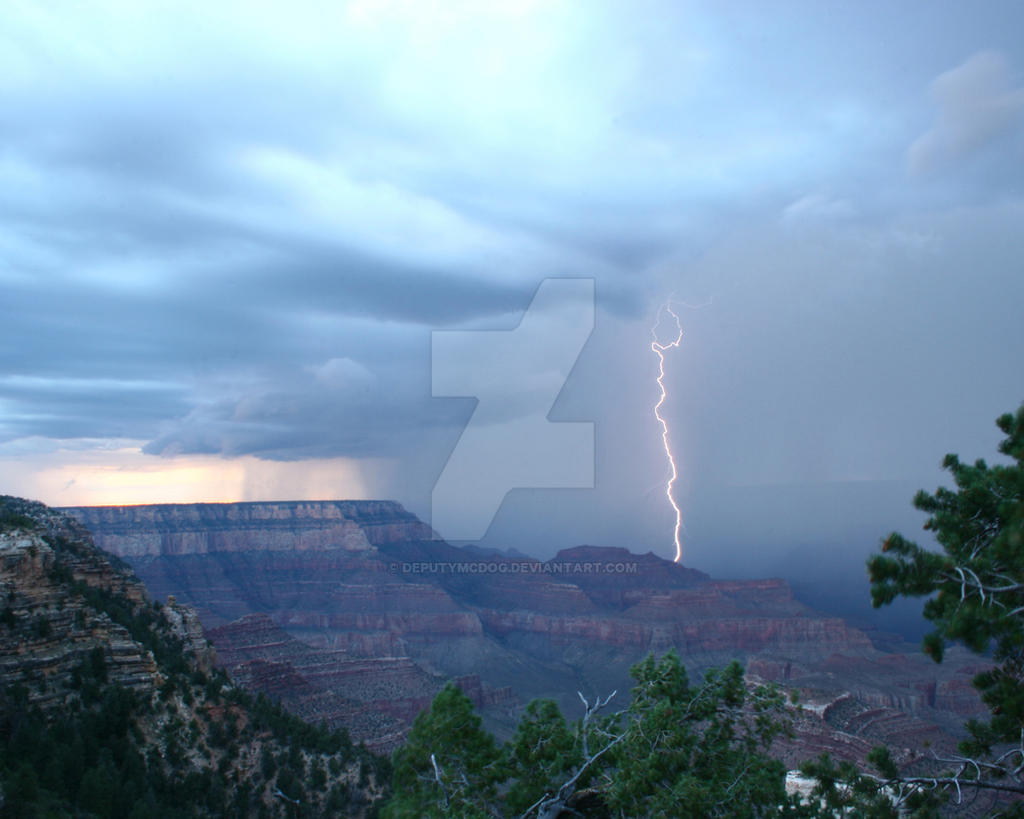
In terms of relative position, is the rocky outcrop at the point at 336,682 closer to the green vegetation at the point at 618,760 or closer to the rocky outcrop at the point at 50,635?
the rocky outcrop at the point at 50,635

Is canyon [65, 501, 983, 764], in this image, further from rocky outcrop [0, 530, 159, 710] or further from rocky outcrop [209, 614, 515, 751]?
rocky outcrop [0, 530, 159, 710]

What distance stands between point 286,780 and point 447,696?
58.9ft

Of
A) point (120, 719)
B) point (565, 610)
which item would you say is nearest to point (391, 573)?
point (565, 610)

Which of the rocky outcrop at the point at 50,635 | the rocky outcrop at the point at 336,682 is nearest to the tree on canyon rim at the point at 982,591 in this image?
the rocky outcrop at the point at 50,635

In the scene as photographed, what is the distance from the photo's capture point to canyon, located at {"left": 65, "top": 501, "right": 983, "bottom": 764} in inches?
2414

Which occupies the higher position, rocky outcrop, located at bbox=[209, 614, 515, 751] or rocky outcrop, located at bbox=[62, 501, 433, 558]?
rocky outcrop, located at bbox=[62, 501, 433, 558]

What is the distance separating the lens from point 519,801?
1397 cm

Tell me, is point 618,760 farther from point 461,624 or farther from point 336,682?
point 461,624

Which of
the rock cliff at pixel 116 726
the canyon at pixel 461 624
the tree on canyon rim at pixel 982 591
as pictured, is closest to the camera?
the tree on canyon rim at pixel 982 591

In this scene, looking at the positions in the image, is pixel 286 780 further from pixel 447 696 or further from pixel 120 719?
pixel 447 696

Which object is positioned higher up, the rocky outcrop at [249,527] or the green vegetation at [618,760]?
the green vegetation at [618,760]

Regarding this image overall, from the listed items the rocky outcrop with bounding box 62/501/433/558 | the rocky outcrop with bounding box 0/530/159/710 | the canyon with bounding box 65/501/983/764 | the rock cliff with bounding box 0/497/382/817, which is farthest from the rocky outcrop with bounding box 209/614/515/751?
the rocky outcrop with bounding box 62/501/433/558

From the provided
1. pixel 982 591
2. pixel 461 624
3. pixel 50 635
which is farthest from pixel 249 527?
pixel 982 591

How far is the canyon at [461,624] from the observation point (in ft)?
201
